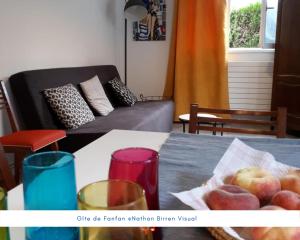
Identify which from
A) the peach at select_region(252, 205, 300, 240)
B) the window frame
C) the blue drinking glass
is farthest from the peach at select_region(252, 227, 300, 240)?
the window frame

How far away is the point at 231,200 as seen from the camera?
528 millimetres

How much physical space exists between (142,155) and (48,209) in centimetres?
18

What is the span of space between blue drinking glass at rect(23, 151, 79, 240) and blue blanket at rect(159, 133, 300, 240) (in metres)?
0.20

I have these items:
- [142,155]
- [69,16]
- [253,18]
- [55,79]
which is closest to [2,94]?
[55,79]

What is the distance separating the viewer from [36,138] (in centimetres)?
195

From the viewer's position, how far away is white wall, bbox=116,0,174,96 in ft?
14.2

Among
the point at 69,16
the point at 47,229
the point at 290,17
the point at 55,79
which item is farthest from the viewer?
the point at 290,17

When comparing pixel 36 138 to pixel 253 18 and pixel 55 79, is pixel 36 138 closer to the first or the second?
pixel 55 79

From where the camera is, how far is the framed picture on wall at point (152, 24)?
13.8ft

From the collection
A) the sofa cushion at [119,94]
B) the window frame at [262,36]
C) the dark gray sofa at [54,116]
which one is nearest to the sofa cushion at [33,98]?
the dark gray sofa at [54,116]

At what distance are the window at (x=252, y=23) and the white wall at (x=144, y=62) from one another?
2.87 ft

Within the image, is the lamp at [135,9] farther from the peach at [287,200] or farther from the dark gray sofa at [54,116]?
the peach at [287,200]

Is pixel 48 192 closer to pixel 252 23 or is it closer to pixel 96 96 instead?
pixel 96 96

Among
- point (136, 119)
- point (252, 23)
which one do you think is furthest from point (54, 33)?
point (252, 23)
